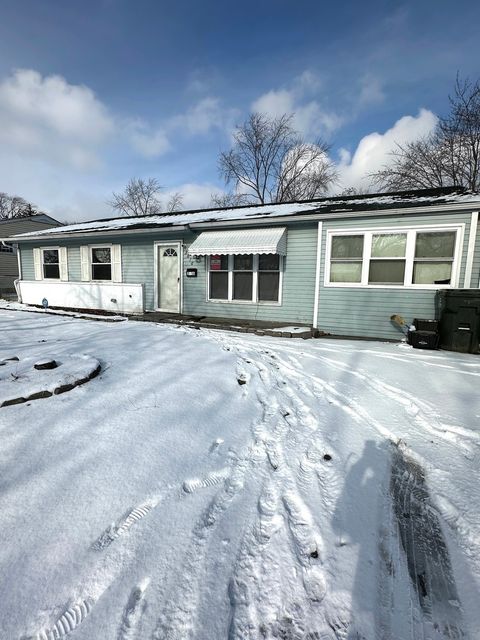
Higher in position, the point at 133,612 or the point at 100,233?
the point at 100,233

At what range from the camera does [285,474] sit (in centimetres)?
211

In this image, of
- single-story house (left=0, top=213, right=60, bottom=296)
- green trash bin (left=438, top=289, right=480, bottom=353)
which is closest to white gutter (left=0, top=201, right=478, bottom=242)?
green trash bin (left=438, top=289, right=480, bottom=353)

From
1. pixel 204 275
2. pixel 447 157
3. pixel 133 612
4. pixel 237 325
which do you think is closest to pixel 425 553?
pixel 133 612

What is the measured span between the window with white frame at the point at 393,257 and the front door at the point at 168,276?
468 cm

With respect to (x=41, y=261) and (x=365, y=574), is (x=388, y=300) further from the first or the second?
(x=41, y=261)

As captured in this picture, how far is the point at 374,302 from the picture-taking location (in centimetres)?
730

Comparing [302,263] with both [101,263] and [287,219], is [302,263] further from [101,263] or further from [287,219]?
[101,263]

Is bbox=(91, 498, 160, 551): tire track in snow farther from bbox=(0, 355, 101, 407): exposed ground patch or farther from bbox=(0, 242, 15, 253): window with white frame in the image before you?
bbox=(0, 242, 15, 253): window with white frame

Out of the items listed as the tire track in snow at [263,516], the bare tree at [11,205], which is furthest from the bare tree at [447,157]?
the bare tree at [11,205]

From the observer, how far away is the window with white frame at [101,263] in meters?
10.9

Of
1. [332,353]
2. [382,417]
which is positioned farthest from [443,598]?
[332,353]

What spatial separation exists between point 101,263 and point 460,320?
1072 cm

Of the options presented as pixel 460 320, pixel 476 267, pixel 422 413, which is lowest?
pixel 422 413

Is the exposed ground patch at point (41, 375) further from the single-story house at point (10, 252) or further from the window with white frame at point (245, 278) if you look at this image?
the single-story house at point (10, 252)
